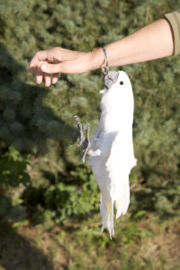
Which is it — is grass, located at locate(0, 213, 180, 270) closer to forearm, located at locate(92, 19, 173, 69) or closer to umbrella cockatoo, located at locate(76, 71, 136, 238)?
umbrella cockatoo, located at locate(76, 71, 136, 238)

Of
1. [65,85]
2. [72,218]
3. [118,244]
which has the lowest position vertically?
[118,244]

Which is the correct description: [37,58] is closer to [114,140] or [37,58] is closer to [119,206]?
[114,140]

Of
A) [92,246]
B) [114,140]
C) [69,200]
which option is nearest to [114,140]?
[114,140]

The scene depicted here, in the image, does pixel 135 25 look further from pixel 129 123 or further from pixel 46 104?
pixel 129 123

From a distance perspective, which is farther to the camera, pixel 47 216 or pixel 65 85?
pixel 47 216

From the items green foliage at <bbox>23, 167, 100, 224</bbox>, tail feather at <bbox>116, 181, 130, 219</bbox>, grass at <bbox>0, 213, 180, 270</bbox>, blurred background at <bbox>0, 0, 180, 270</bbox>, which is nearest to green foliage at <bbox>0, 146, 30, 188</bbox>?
blurred background at <bbox>0, 0, 180, 270</bbox>

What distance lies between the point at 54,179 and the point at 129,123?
2.11m

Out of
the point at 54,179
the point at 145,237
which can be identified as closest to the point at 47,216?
the point at 54,179

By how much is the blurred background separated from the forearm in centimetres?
80

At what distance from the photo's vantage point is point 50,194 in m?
3.02

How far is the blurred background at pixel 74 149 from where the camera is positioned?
2285 mm

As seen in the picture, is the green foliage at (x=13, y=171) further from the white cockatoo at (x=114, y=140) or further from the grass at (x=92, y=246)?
the white cockatoo at (x=114, y=140)

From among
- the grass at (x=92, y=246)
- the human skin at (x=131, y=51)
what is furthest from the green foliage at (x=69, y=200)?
the human skin at (x=131, y=51)

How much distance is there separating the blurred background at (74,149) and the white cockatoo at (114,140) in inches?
34.9
